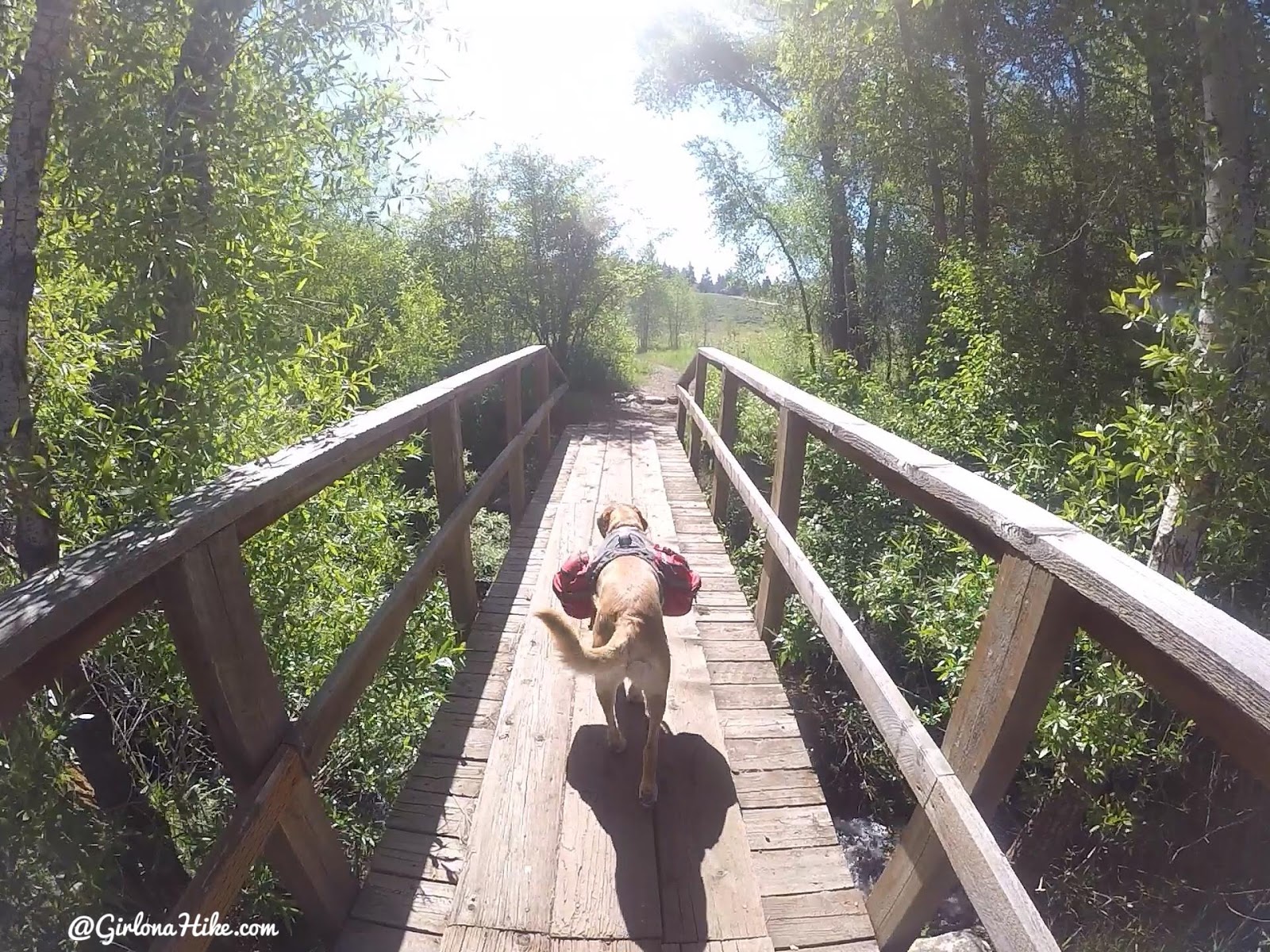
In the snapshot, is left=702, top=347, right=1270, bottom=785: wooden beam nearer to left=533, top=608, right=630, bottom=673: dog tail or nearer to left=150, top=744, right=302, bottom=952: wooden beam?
left=533, top=608, right=630, bottom=673: dog tail

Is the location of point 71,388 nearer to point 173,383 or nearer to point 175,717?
point 173,383

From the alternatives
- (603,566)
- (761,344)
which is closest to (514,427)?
(603,566)

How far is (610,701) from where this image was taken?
6.89ft

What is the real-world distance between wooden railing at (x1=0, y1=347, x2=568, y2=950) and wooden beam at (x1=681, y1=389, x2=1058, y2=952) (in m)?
1.33

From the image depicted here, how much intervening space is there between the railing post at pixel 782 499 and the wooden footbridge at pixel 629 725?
0.01 metres

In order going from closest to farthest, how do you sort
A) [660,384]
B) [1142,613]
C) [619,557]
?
[1142,613] < [619,557] < [660,384]

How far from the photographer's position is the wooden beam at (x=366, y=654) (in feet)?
5.15

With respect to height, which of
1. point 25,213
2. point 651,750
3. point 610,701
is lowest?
point 651,750

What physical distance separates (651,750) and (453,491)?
1.41 metres

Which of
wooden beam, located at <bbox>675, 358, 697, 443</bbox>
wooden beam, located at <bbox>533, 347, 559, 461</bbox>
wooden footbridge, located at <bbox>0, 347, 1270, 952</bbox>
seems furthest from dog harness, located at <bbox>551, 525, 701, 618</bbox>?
wooden beam, located at <bbox>675, 358, 697, 443</bbox>

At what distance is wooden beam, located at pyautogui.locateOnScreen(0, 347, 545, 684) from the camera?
88 centimetres

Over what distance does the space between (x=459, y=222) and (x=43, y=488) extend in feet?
41.9

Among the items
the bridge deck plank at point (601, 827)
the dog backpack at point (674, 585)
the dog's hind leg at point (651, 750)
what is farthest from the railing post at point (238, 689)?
the dog backpack at point (674, 585)

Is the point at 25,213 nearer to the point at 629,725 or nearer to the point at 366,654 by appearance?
the point at 366,654
